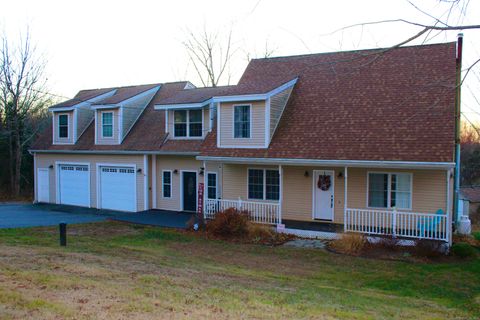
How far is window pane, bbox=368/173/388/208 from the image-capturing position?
49.8ft

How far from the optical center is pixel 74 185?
2359 centimetres

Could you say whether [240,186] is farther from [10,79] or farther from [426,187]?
[10,79]

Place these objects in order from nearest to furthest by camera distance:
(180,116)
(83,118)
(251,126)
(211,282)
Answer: (211,282) < (251,126) < (180,116) < (83,118)

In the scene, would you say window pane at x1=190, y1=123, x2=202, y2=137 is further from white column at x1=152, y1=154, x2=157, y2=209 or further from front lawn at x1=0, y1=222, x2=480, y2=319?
front lawn at x1=0, y1=222, x2=480, y2=319

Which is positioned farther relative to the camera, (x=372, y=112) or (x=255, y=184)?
(x=255, y=184)

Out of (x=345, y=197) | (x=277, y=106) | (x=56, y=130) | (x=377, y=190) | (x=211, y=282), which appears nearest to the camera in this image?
(x=211, y=282)

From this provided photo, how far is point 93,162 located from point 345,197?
45.8 ft

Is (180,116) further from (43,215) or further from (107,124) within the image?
(43,215)

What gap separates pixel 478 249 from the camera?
13.6 m

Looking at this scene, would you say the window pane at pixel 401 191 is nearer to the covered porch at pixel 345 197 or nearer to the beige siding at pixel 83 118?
the covered porch at pixel 345 197

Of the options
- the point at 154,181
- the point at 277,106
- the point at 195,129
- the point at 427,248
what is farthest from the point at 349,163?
the point at 154,181

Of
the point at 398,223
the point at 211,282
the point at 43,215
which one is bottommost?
the point at 43,215

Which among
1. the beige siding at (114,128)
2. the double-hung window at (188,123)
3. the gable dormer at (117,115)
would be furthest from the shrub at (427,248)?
the beige siding at (114,128)

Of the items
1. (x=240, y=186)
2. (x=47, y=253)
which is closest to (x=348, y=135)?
(x=240, y=186)
